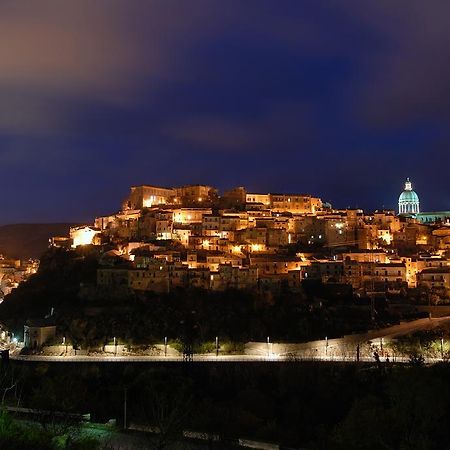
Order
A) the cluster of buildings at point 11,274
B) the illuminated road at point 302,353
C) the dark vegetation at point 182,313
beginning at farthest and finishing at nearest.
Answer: the cluster of buildings at point 11,274
the dark vegetation at point 182,313
the illuminated road at point 302,353

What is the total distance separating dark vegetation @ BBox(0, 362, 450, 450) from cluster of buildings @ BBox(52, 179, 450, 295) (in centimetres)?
1216

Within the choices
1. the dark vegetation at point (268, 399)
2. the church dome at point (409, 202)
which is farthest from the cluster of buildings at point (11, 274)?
the church dome at point (409, 202)

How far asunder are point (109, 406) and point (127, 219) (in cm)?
3097

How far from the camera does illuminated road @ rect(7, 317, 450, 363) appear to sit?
3275 centimetres

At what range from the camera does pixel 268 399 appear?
27.5 m

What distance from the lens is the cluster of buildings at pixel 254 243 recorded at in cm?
4306

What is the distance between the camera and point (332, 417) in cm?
2630

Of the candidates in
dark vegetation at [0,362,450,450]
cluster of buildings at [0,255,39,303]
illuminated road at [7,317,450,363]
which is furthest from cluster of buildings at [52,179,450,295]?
dark vegetation at [0,362,450,450]

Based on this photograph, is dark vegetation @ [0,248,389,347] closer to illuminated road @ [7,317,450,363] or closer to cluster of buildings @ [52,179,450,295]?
illuminated road @ [7,317,450,363]

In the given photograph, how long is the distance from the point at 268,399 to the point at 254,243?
25.3 metres

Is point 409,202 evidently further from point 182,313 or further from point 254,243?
point 182,313

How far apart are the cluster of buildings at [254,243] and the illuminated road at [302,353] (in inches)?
312

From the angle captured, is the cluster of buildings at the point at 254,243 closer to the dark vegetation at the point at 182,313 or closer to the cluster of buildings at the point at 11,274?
the dark vegetation at the point at 182,313

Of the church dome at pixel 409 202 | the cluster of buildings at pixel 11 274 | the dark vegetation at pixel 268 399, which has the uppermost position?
the church dome at pixel 409 202
